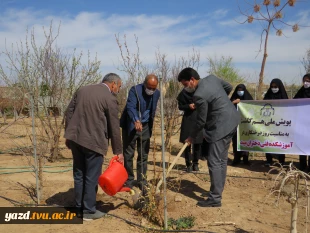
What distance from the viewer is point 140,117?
4.28 metres

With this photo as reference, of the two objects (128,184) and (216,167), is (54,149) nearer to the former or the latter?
(128,184)

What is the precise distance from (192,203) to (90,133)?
165cm

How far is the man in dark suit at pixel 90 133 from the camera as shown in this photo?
11.7 feet

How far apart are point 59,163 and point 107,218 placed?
339 cm

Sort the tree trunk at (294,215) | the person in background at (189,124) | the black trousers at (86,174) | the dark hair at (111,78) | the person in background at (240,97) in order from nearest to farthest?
1. the tree trunk at (294,215)
2. the black trousers at (86,174)
3. the dark hair at (111,78)
4. the person in background at (189,124)
5. the person in background at (240,97)

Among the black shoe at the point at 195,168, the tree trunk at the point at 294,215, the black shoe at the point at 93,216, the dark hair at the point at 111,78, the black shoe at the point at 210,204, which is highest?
the dark hair at the point at 111,78

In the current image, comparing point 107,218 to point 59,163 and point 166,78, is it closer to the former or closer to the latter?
point 59,163

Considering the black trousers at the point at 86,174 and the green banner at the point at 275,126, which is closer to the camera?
the black trousers at the point at 86,174

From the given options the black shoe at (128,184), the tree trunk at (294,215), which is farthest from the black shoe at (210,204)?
the tree trunk at (294,215)

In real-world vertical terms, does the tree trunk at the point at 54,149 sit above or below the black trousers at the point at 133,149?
below

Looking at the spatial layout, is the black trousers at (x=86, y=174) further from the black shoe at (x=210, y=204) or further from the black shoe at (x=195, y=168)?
the black shoe at (x=195, y=168)

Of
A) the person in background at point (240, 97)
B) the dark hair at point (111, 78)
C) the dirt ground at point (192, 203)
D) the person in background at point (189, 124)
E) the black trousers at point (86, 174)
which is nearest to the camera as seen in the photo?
the dirt ground at point (192, 203)

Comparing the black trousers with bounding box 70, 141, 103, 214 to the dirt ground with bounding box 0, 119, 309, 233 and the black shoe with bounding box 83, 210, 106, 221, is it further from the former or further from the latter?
the dirt ground with bounding box 0, 119, 309, 233

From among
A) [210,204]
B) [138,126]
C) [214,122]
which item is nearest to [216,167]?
[210,204]
